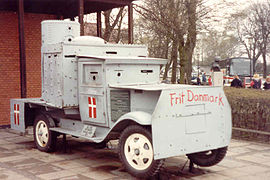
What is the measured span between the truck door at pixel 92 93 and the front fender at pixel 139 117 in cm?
89

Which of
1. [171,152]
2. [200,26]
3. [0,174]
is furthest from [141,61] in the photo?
[200,26]

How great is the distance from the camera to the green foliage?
32.2ft

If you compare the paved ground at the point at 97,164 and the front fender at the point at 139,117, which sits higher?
the front fender at the point at 139,117

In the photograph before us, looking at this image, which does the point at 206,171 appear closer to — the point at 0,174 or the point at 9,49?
the point at 0,174

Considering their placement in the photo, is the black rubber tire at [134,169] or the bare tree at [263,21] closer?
the black rubber tire at [134,169]

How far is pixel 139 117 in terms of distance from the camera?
6.14 metres

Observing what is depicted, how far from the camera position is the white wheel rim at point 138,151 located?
611 centimetres

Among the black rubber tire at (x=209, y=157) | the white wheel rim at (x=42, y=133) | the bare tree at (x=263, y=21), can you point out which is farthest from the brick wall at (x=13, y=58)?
the bare tree at (x=263, y=21)

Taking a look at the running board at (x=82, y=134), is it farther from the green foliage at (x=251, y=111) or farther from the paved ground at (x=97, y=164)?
the green foliage at (x=251, y=111)

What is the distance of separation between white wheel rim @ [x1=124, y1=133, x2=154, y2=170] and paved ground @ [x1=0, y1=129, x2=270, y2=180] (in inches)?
15.0

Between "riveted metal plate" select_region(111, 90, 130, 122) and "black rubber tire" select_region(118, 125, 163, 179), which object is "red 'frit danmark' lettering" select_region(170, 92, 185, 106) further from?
"riveted metal plate" select_region(111, 90, 130, 122)

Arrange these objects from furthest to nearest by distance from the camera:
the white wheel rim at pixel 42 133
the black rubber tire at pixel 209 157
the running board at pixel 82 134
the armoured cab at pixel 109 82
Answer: the white wheel rim at pixel 42 133 → the running board at pixel 82 134 → the armoured cab at pixel 109 82 → the black rubber tire at pixel 209 157

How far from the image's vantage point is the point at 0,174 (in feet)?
22.5

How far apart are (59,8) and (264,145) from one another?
8.18 m
